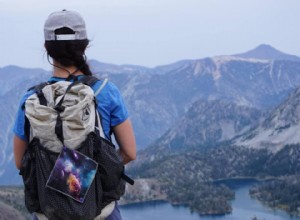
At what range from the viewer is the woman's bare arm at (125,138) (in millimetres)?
5574

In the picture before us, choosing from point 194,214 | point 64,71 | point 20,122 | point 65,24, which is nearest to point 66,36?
point 65,24

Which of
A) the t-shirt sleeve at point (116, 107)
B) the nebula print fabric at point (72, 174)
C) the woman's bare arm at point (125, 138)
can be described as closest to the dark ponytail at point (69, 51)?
the t-shirt sleeve at point (116, 107)

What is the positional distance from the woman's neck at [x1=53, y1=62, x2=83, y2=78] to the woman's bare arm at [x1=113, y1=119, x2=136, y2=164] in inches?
26.2

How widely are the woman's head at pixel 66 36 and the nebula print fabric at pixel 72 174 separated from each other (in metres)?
1.00

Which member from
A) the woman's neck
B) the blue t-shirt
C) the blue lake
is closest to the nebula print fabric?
the blue t-shirt

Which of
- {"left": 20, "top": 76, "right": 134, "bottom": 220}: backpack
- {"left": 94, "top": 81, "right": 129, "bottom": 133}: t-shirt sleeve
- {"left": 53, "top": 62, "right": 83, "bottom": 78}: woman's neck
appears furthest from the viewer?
{"left": 53, "top": 62, "right": 83, "bottom": 78}: woman's neck

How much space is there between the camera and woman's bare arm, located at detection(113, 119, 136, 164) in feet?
18.3

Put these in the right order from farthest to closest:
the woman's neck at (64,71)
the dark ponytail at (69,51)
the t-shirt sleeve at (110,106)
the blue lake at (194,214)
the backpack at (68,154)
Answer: the blue lake at (194,214) → the woman's neck at (64,71) → the dark ponytail at (69,51) → the t-shirt sleeve at (110,106) → the backpack at (68,154)

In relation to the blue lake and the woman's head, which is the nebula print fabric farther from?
the blue lake

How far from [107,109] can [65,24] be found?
0.88 metres

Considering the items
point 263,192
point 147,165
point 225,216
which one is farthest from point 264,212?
point 147,165

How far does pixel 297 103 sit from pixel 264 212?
8033cm

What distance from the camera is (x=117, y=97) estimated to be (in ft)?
18.0

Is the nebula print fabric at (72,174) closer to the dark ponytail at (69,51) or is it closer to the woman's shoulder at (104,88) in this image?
the woman's shoulder at (104,88)
